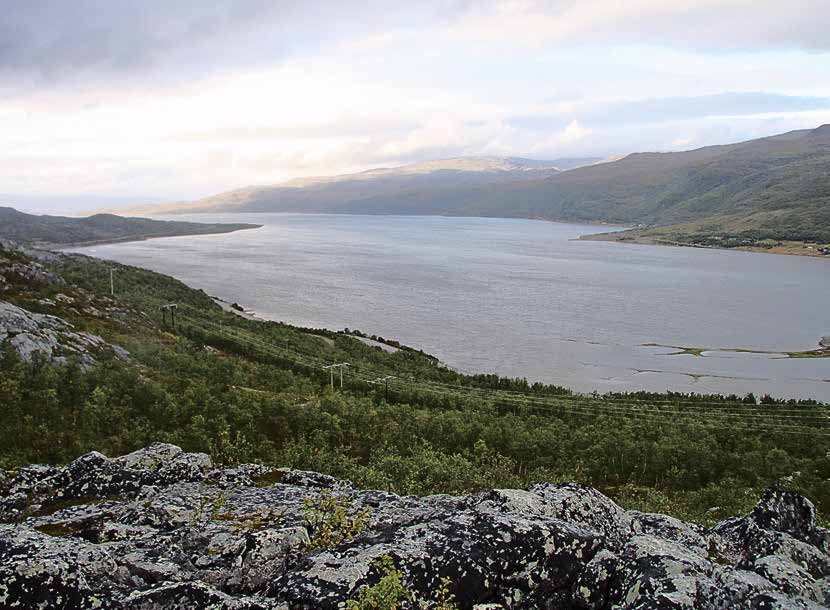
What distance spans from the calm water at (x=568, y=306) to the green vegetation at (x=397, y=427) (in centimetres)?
1032

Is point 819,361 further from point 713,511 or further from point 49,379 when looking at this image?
point 49,379

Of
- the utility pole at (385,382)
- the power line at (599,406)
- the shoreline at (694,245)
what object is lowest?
the power line at (599,406)

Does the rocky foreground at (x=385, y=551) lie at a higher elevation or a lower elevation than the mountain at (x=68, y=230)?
lower

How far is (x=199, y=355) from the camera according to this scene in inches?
875

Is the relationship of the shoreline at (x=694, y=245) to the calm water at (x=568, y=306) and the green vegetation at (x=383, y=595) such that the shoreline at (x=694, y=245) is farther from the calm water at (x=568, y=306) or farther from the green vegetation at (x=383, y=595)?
the green vegetation at (x=383, y=595)

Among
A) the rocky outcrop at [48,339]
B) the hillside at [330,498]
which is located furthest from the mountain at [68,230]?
the hillside at [330,498]

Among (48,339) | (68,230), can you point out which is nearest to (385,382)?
(48,339)

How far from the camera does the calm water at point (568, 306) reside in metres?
40.6

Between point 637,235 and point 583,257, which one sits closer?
point 583,257

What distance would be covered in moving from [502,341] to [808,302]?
43950mm

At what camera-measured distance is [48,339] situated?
14.6 meters

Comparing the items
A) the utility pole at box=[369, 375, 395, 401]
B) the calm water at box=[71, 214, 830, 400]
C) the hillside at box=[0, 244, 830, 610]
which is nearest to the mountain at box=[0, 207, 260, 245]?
the calm water at box=[71, 214, 830, 400]

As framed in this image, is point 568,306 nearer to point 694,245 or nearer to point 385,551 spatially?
point 385,551

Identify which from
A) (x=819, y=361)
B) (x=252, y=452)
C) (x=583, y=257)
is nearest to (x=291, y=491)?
(x=252, y=452)
